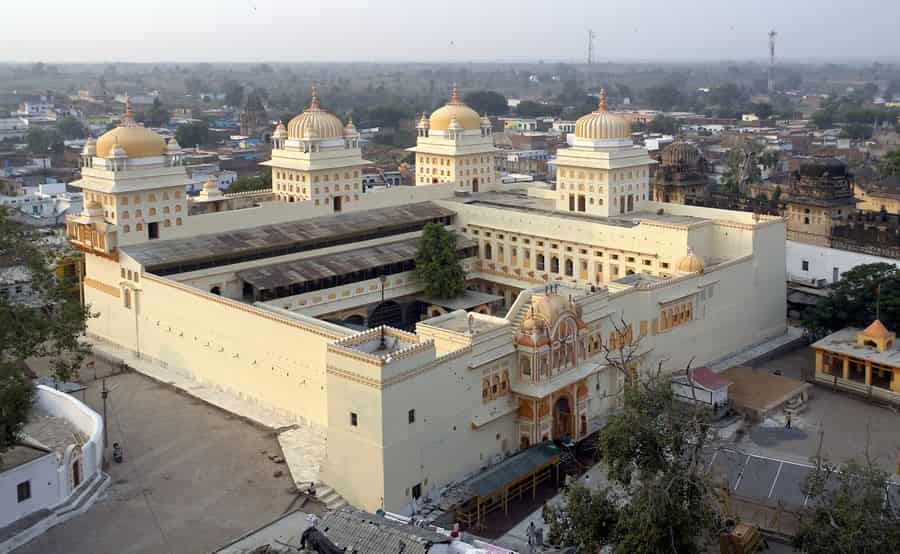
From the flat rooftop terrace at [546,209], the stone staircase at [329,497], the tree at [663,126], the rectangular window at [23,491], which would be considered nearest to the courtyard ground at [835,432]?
→ the flat rooftop terrace at [546,209]

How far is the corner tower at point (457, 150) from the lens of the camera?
4588 centimetres

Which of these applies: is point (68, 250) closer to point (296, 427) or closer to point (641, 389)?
point (296, 427)

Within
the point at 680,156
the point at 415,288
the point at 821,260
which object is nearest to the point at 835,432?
the point at 415,288

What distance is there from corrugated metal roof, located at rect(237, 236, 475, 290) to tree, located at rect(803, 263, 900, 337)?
15511mm

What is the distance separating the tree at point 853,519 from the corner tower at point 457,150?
29190mm

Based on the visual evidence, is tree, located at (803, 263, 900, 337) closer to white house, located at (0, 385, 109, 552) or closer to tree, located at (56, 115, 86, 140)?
white house, located at (0, 385, 109, 552)

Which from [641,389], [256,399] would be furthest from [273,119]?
[641,389]

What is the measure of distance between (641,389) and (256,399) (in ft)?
45.5

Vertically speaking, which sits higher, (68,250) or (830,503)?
(68,250)

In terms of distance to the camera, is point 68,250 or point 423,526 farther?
point 68,250

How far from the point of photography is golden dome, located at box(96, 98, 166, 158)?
35.4 metres

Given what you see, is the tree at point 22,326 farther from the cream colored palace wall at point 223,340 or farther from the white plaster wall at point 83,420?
the cream colored palace wall at point 223,340

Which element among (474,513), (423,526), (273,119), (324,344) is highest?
(273,119)

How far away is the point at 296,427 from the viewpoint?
94.3 ft
